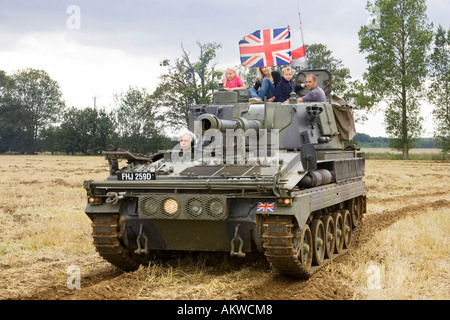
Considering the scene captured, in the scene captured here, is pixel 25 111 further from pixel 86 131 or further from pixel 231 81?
pixel 231 81

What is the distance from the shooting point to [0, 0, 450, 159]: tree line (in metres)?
38.7

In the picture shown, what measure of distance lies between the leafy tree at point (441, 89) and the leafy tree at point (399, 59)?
2355 mm

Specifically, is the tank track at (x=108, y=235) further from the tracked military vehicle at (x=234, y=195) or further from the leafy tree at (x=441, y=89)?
the leafy tree at (x=441, y=89)

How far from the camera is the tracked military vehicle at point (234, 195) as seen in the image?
351 inches

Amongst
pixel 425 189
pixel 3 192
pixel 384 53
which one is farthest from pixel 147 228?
pixel 384 53

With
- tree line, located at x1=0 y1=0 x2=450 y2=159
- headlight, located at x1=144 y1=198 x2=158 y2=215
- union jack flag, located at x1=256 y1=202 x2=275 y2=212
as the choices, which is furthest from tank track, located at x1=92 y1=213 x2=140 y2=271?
tree line, located at x1=0 y1=0 x2=450 y2=159

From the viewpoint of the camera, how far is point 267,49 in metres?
14.0

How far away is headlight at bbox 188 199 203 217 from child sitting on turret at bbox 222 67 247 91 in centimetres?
431

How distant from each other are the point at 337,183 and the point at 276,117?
60.8 inches

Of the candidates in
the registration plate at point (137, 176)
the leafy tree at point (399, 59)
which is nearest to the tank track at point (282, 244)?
the registration plate at point (137, 176)

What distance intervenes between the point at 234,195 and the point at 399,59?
42.7 meters

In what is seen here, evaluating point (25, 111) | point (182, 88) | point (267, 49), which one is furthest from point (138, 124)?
point (25, 111)

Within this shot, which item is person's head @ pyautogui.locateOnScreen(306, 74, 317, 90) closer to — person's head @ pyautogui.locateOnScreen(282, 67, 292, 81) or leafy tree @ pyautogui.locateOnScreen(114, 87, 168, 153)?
person's head @ pyautogui.locateOnScreen(282, 67, 292, 81)

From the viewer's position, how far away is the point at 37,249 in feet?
39.0
